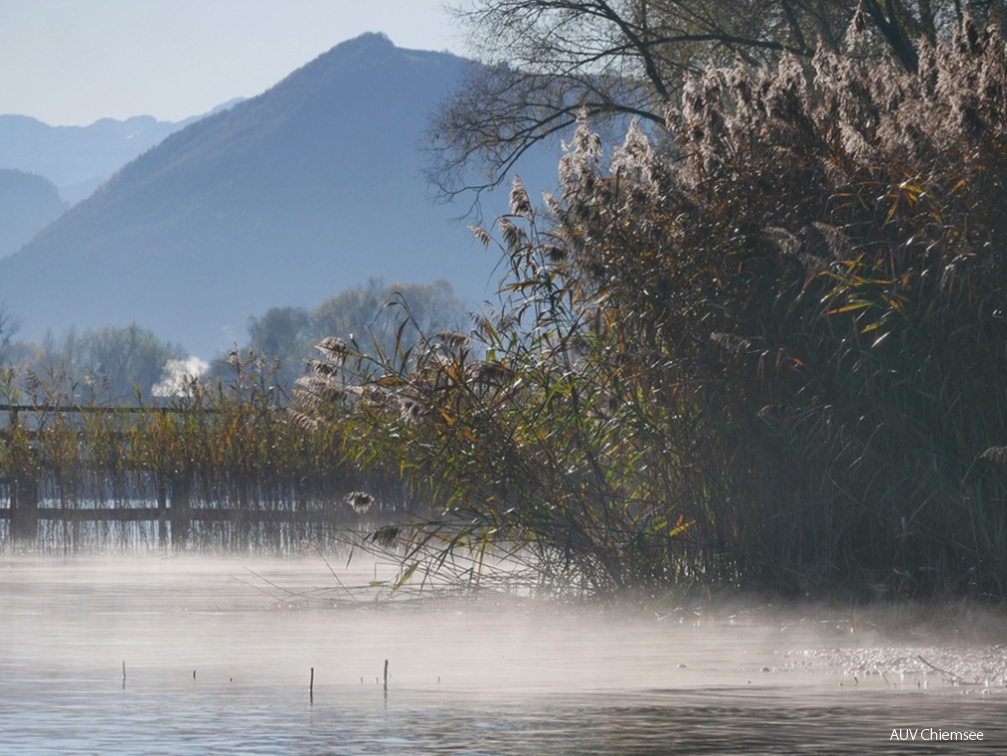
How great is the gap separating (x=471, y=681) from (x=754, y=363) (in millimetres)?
2389

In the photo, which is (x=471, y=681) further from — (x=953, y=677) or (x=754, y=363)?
(x=754, y=363)

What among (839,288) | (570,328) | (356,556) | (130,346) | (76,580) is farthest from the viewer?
(130,346)

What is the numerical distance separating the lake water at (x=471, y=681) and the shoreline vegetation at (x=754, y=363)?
391 millimetres

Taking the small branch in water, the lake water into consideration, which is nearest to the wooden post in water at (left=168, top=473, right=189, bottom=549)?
the lake water

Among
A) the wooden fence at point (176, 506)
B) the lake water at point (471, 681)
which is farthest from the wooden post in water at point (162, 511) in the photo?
the lake water at point (471, 681)

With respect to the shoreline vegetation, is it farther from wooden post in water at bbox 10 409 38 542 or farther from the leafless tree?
the leafless tree

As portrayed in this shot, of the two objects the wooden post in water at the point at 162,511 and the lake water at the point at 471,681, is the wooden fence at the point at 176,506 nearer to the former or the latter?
the wooden post in water at the point at 162,511

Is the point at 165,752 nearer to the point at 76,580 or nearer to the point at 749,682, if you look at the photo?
the point at 749,682

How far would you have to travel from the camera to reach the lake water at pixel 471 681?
476 centimetres

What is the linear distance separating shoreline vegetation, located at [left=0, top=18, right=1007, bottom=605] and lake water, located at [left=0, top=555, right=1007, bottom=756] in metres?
0.39

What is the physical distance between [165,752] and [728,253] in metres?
4.07

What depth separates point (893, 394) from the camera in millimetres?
7352

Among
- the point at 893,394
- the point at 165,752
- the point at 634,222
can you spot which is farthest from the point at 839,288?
the point at 165,752

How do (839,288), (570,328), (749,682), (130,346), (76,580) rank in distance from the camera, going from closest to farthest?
(749,682)
(839,288)
(570,328)
(76,580)
(130,346)
